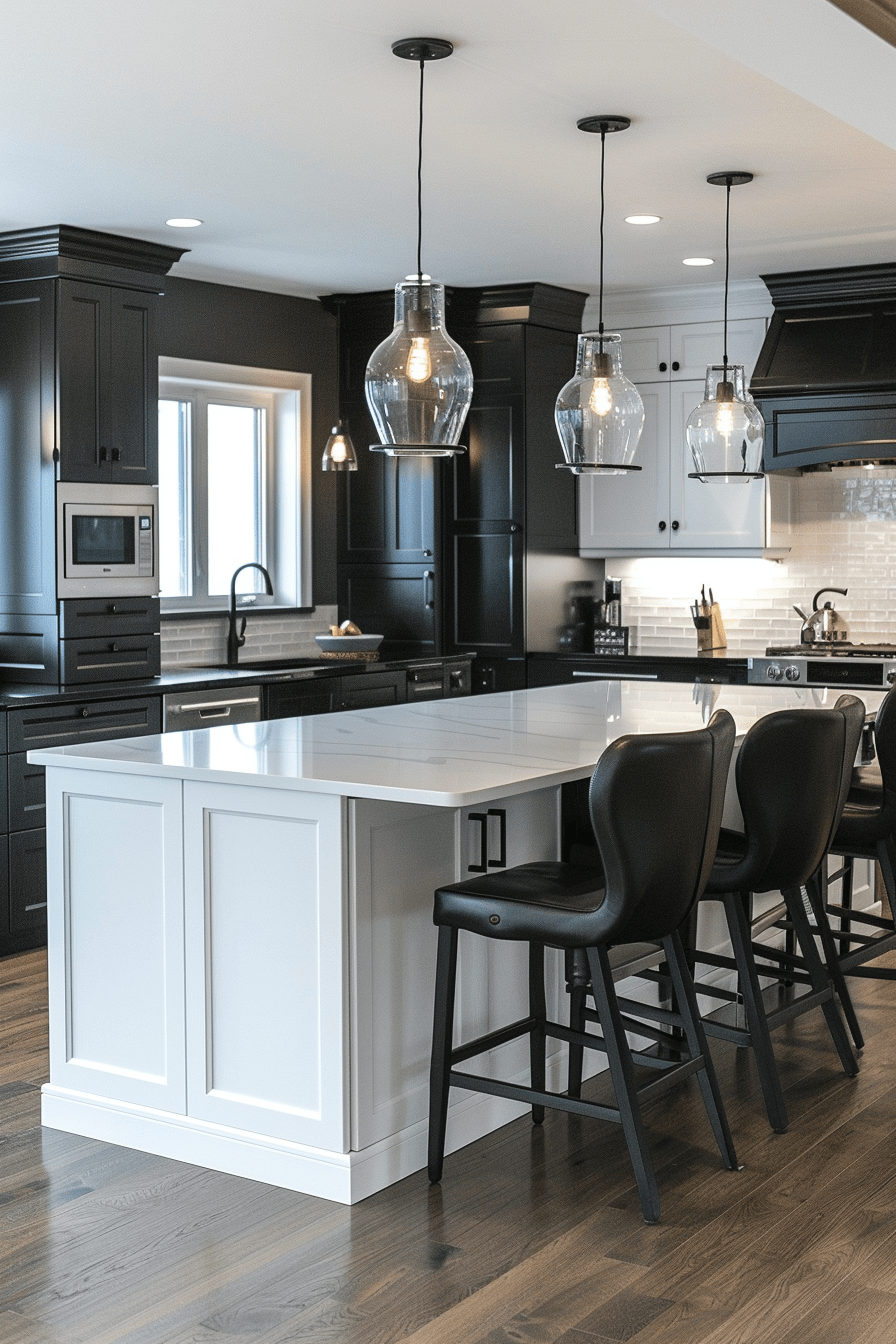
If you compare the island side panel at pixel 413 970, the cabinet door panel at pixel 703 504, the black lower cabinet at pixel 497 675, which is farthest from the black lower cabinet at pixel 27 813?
the cabinet door panel at pixel 703 504

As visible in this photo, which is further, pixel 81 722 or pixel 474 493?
pixel 474 493

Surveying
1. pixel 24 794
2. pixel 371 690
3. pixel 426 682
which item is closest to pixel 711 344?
pixel 426 682

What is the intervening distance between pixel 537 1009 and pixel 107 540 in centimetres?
304

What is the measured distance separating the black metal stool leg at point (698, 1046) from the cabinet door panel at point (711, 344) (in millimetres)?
4155

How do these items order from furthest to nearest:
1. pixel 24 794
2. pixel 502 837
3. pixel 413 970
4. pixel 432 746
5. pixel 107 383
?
pixel 107 383
pixel 24 794
pixel 432 746
pixel 502 837
pixel 413 970

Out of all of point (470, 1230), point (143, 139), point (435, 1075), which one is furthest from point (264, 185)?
point (470, 1230)

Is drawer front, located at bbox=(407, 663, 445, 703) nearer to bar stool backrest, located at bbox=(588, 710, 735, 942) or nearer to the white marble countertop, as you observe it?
the white marble countertop

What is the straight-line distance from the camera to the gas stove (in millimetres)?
6293

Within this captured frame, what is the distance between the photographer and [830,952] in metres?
3.88

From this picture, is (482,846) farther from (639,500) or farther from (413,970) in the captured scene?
(639,500)

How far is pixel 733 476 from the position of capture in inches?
182

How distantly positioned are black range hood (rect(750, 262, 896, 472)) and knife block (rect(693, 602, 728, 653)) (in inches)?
33.9

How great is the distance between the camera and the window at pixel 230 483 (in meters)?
6.68

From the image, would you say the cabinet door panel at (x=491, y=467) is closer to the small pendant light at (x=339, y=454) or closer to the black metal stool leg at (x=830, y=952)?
the small pendant light at (x=339, y=454)
